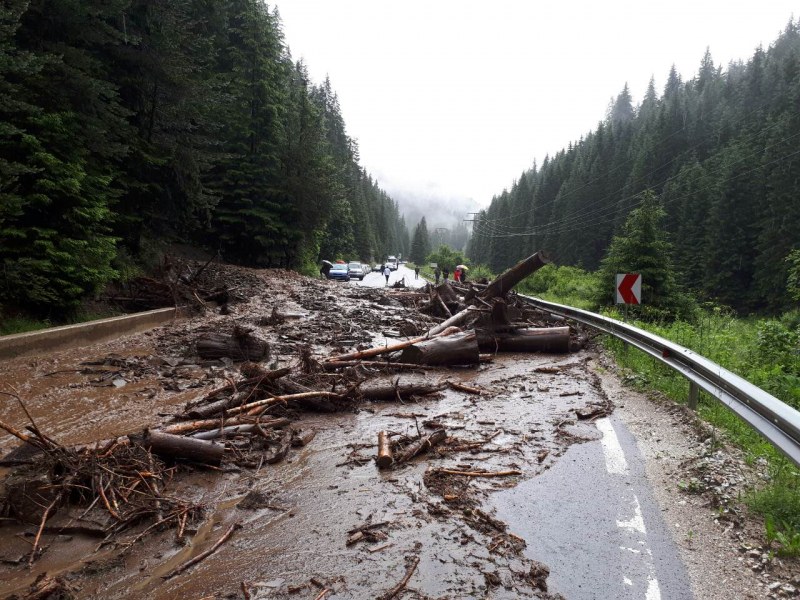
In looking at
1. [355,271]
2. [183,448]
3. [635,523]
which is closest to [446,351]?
[183,448]

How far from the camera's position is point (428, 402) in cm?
669

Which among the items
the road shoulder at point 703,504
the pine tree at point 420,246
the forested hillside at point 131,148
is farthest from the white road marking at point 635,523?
the pine tree at point 420,246

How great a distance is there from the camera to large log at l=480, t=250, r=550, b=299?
10.5 meters

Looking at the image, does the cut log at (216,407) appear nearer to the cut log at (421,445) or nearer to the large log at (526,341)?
the cut log at (421,445)

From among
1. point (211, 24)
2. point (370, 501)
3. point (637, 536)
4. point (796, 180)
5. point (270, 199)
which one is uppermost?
point (211, 24)

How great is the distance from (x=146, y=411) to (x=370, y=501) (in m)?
4.09

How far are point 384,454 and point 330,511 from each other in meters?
0.94

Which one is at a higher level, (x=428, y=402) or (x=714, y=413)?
(x=714, y=413)

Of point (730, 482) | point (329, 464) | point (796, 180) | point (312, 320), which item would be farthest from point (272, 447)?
point (796, 180)

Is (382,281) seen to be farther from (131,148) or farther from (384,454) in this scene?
(384,454)

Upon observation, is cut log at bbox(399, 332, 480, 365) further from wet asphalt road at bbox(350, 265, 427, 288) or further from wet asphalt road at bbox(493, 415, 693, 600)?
wet asphalt road at bbox(350, 265, 427, 288)

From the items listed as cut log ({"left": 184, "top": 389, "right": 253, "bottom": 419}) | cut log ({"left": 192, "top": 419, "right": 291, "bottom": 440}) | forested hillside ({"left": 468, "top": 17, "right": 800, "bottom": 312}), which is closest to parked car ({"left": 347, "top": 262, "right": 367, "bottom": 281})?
forested hillside ({"left": 468, "top": 17, "right": 800, "bottom": 312})

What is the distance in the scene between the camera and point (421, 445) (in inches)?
184

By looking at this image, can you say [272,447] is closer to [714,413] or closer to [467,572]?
[467,572]
